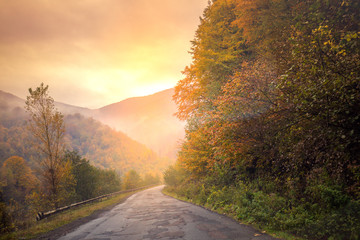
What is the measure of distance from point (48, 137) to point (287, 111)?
62.4 ft

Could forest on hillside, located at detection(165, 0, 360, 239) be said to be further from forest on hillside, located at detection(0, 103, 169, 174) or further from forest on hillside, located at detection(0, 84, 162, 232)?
forest on hillside, located at detection(0, 103, 169, 174)

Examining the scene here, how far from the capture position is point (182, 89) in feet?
47.9

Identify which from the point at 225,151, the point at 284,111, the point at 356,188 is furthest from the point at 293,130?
the point at 225,151

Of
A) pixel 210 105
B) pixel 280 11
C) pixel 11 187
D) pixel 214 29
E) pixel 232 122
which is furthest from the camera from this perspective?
pixel 11 187

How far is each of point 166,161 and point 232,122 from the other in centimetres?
15302

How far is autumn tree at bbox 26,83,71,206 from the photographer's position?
16906mm

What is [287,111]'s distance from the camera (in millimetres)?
5863

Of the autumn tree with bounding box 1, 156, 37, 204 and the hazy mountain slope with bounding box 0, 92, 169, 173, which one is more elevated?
the hazy mountain slope with bounding box 0, 92, 169, 173

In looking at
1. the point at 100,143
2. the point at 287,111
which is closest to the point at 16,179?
the point at 287,111

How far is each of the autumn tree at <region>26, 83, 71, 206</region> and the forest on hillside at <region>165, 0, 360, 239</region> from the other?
11.6m

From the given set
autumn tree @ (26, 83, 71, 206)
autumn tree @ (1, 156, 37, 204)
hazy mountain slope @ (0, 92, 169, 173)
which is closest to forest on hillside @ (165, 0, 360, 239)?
autumn tree @ (26, 83, 71, 206)

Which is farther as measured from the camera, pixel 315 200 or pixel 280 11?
pixel 280 11

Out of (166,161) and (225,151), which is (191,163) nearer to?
(225,151)

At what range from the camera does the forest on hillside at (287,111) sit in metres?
4.36
